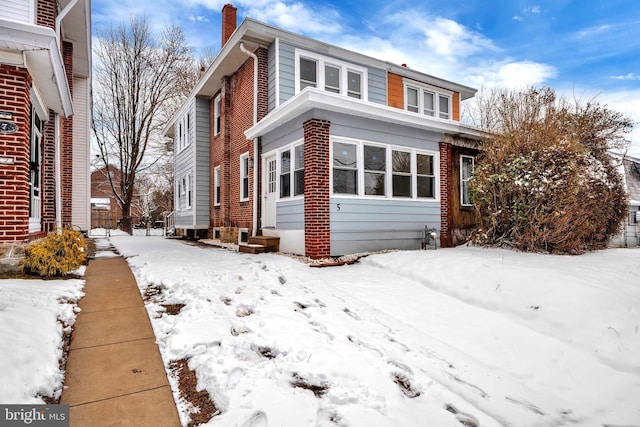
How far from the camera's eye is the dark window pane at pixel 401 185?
8711mm

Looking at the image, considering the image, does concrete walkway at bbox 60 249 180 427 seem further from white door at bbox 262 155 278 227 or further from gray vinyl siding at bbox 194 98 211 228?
gray vinyl siding at bbox 194 98 211 228

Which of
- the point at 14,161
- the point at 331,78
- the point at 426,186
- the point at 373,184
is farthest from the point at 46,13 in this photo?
the point at 426,186

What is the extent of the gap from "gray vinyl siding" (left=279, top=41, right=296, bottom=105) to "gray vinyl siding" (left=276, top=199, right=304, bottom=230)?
121 inches

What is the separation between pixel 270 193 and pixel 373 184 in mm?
3097

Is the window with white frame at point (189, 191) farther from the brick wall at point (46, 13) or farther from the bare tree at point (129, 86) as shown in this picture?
the brick wall at point (46, 13)

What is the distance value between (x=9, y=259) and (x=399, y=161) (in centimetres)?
792

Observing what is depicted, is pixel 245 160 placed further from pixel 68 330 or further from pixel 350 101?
pixel 68 330

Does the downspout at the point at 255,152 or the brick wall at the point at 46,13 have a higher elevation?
the brick wall at the point at 46,13

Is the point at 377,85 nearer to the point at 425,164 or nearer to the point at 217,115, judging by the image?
the point at 425,164

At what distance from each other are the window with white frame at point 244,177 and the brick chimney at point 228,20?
16.9 feet

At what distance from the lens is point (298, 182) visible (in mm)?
8164

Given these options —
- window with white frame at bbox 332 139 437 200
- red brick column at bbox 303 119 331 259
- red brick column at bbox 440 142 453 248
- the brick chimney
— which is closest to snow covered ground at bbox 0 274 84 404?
red brick column at bbox 303 119 331 259

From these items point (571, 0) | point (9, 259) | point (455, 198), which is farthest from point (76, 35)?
point (571, 0)

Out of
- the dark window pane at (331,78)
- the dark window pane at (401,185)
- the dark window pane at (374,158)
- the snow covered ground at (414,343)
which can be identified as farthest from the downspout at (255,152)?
the snow covered ground at (414,343)
